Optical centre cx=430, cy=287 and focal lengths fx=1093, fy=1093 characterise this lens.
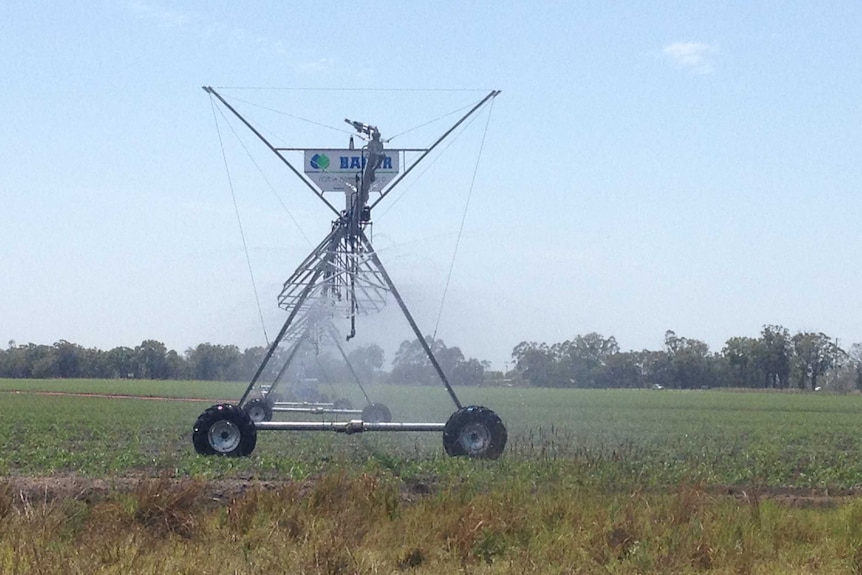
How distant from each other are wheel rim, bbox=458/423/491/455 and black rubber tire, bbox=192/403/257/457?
12.0ft

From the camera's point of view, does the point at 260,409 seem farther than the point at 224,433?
Yes

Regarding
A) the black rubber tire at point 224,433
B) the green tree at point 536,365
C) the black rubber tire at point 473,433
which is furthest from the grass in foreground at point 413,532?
the green tree at point 536,365

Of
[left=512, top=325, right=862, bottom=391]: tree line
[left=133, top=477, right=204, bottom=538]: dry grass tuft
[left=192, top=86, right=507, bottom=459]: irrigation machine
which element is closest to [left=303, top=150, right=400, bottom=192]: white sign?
[left=192, top=86, right=507, bottom=459]: irrigation machine

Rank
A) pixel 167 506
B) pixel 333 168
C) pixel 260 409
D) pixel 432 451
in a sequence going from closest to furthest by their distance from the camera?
pixel 167 506 → pixel 432 451 → pixel 333 168 → pixel 260 409

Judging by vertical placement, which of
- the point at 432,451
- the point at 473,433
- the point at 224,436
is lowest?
the point at 432,451

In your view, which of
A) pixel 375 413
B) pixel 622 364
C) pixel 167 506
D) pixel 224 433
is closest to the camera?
pixel 167 506

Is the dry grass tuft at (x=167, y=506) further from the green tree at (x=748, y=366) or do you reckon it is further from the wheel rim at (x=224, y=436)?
the green tree at (x=748, y=366)

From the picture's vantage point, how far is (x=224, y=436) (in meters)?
18.9

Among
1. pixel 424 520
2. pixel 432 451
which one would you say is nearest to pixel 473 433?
pixel 432 451

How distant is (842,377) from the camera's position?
145250mm

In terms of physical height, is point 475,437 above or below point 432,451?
above

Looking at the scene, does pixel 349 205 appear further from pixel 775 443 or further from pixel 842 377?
pixel 842 377

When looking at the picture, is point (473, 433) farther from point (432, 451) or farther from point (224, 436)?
point (224, 436)

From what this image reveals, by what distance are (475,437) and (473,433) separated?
0.25 feet
